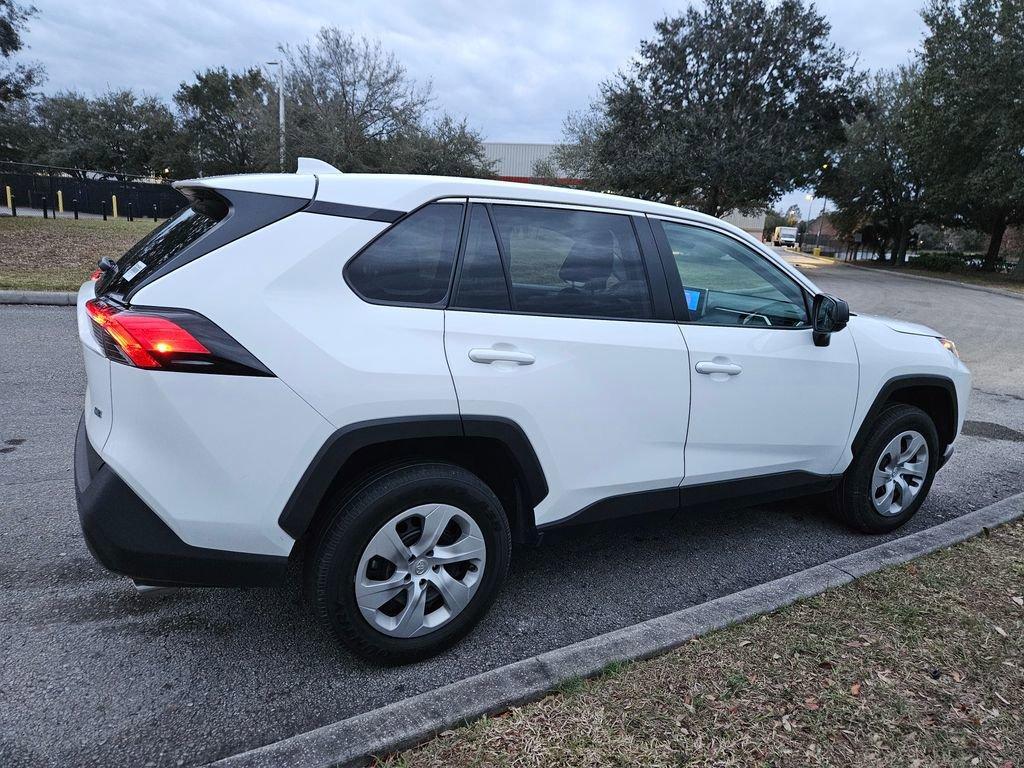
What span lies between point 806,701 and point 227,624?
7.29 feet

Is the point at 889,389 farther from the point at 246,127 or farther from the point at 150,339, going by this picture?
the point at 246,127

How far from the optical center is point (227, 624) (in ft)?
9.07

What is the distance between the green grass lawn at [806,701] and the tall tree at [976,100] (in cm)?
2907

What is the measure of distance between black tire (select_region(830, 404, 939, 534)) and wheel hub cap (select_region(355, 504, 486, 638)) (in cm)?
230

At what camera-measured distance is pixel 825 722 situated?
2221 mm

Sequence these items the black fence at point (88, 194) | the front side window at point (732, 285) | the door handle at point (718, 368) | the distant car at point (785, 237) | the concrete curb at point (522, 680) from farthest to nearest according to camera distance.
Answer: the distant car at point (785, 237) → the black fence at point (88, 194) → the front side window at point (732, 285) → the door handle at point (718, 368) → the concrete curb at point (522, 680)

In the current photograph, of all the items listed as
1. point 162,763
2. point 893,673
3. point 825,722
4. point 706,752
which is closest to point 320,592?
point 162,763

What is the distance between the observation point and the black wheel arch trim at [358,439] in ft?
7.21

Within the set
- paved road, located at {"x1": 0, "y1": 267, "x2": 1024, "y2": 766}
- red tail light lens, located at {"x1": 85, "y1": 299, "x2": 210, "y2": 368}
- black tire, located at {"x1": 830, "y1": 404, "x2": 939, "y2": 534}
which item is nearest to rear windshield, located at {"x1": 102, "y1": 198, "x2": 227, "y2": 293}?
red tail light lens, located at {"x1": 85, "y1": 299, "x2": 210, "y2": 368}

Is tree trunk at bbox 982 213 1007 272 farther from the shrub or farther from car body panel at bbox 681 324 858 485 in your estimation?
car body panel at bbox 681 324 858 485

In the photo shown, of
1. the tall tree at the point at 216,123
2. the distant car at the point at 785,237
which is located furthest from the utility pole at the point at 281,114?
the distant car at the point at 785,237

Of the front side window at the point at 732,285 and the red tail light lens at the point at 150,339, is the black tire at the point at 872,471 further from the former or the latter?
the red tail light lens at the point at 150,339

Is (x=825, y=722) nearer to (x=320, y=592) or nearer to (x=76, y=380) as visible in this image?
(x=320, y=592)

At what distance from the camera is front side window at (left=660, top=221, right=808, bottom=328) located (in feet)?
10.5
